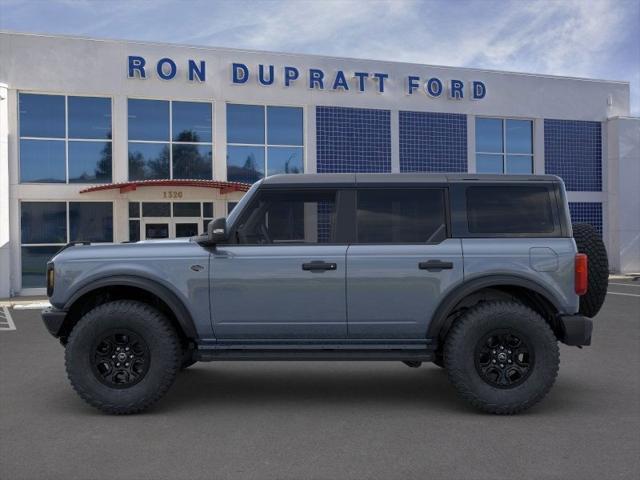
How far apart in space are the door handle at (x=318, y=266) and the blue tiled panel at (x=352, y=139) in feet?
51.8

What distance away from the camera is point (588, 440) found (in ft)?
15.2

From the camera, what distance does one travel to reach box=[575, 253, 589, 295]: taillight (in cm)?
529

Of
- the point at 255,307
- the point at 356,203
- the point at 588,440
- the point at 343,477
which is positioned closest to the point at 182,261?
the point at 255,307

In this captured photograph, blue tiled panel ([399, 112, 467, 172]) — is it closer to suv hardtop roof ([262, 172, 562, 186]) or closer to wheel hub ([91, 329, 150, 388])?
suv hardtop roof ([262, 172, 562, 186])

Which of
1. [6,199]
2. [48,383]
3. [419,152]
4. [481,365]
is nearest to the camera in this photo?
[481,365]

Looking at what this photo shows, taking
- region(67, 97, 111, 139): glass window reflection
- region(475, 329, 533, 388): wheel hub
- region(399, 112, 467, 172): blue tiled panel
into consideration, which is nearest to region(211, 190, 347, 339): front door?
region(475, 329, 533, 388): wheel hub

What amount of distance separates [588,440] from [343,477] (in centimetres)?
201

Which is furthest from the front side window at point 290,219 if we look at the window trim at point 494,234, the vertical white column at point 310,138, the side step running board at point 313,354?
the vertical white column at point 310,138

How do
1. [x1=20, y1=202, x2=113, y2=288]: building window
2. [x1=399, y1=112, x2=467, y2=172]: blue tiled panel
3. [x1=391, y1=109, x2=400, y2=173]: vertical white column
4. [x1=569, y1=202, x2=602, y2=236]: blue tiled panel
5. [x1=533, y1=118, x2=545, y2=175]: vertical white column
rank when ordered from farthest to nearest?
[x1=569, y1=202, x2=602, y2=236]: blue tiled panel < [x1=533, y1=118, x2=545, y2=175]: vertical white column < [x1=399, y1=112, x2=467, y2=172]: blue tiled panel < [x1=391, y1=109, x2=400, y2=173]: vertical white column < [x1=20, y1=202, x2=113, y2=288]: building window

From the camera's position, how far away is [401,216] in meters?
5.53

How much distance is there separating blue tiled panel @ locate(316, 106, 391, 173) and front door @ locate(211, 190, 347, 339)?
15726 millimetres

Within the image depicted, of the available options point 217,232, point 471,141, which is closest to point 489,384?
point 217,232

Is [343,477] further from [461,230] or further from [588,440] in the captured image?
[461,230]

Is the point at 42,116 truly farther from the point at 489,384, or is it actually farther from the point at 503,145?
the point at 489,384
